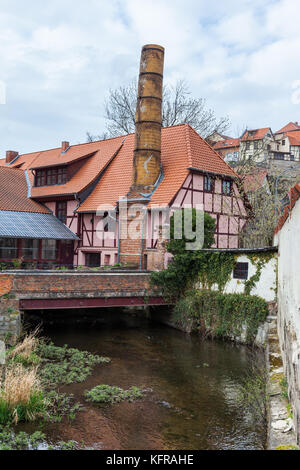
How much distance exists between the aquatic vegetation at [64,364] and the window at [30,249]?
9.55m

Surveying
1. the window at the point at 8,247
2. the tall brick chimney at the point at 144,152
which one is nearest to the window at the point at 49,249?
the window at the point at 8,247

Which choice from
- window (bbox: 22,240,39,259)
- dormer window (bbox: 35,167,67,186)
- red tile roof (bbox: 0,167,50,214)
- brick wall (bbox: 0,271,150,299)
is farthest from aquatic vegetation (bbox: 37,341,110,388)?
dormer window (bbox: 35,167,67,186)

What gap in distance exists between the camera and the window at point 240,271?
15.2 metres

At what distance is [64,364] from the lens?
37.2 feet

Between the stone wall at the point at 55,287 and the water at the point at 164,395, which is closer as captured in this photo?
the water at the point at 164,395

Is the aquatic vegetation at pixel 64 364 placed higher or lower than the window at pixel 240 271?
lower

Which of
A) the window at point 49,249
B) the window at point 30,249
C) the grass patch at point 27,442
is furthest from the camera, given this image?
the window at point 49,249

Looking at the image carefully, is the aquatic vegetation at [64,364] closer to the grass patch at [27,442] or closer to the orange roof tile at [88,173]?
the grass patch at [27,442]

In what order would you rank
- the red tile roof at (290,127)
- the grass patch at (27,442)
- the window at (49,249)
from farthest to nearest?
the red tile roof at (290,127)
the window at (49,249)
the grass patch at (27,442)

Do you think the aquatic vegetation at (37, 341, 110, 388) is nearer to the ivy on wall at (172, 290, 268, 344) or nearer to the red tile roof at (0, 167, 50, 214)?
the ivy on wall at (172, 290, 268, 344)

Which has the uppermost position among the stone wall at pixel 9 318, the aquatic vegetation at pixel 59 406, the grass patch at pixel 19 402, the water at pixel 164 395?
the stone wall at pixel 9 318

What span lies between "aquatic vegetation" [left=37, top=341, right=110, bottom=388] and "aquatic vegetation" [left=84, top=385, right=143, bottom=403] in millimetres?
848

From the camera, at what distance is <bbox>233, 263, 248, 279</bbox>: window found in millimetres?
15180
